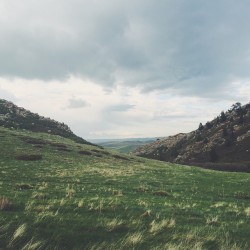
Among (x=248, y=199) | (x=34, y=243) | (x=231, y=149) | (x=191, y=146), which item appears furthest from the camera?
(x=191, y=146)

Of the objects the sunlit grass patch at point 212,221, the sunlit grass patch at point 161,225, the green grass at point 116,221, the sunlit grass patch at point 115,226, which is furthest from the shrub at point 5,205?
the sunlit grass patch at point 212,221

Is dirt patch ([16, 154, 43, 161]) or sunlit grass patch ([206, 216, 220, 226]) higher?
dirt patch ([16, 154, 43, 161])

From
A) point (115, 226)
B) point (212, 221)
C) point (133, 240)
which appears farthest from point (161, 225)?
point (212, 221)

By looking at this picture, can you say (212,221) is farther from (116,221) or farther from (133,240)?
(133,240)

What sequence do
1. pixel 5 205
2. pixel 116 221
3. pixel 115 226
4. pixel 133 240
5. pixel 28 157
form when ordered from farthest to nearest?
1. pixel 28 157
2. pixel 5 205
3. pixel 116 221
4. pixel 115 226
5. pixel 133 240

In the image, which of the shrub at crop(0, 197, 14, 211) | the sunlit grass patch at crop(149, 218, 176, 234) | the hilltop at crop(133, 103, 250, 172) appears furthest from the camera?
the hilltop at crop(133, 103, 250, 172)

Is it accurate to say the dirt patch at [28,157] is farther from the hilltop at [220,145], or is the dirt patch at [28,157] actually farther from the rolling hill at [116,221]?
the hilltop at [220,145]

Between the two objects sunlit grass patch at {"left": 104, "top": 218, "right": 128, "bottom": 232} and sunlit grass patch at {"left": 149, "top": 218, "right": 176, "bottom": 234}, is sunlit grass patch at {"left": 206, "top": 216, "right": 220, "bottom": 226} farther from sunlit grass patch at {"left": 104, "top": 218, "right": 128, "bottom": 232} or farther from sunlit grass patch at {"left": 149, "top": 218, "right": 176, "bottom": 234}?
sunlit grass patch at {"left": 104, "top": 218, "right": 128, "bottom": 232}

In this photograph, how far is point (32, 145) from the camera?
67.2 metres

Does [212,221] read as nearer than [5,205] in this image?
No

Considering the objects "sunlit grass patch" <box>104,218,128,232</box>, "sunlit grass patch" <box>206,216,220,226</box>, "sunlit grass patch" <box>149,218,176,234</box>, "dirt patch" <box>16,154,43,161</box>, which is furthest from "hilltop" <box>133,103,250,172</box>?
"sunlit grass patch" <box>104,218,128,232</box>

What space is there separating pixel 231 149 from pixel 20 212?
13607 centimetres

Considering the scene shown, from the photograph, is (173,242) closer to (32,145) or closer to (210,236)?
(210,236)

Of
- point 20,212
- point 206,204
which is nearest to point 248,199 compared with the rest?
point 206,204
